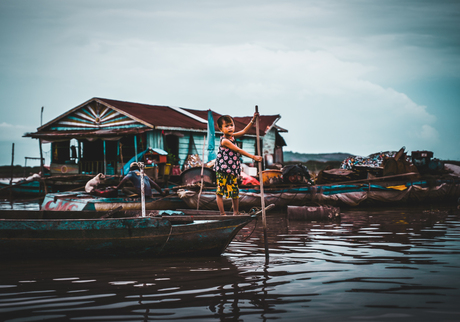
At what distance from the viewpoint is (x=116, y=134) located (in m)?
16.9

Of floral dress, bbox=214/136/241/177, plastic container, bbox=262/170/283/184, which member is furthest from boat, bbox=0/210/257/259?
plastic container, bbox=262/170/283/184

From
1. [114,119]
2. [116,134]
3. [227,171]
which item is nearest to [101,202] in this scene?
[227,171]

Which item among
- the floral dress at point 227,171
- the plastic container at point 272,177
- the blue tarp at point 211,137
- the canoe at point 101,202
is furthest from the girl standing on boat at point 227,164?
the blue tarp at point 211,137

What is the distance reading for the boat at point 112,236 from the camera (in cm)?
553

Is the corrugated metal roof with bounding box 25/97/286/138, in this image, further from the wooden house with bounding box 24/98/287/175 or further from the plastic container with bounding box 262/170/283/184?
the plastic container with bounding box 262/170/283/184

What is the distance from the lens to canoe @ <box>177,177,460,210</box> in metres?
12.0

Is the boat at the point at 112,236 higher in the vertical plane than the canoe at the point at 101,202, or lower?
lower

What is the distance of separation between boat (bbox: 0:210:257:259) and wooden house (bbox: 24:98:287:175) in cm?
1009

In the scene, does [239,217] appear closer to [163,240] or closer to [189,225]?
[189,225]

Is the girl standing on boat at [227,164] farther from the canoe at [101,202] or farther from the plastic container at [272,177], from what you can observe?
the plastic container at [272,177]

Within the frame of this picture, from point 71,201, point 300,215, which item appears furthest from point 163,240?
point 71,201

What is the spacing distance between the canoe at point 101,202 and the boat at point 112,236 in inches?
195

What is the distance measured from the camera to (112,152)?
20.4 meters

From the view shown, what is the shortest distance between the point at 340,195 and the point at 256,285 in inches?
360
